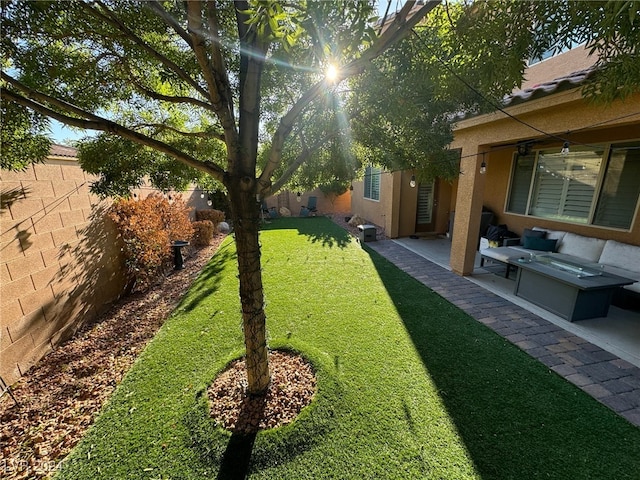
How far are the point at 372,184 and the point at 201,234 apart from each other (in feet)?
25.5

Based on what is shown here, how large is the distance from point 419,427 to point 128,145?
4.06 metres

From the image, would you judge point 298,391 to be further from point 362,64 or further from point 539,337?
point 539,337

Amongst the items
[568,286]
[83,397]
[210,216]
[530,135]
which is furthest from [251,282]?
[210,216]

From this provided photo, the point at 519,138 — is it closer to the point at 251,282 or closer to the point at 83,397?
the point at 251,282

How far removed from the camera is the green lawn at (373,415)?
2.22m

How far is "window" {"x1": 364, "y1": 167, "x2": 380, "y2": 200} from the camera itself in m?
12.0

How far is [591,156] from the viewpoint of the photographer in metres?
5.97

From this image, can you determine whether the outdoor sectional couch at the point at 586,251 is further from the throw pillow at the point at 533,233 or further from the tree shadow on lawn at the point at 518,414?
the tree shadow on lawn at the point at 518,414

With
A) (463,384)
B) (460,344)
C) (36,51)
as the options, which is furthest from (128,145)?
(460,344)

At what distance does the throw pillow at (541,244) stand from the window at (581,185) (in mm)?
719

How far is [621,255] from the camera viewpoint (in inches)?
200

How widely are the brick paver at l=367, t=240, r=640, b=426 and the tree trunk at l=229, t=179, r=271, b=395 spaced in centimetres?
350

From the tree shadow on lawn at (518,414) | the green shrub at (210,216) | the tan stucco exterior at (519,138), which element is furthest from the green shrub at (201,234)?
the tree shadow on lawn at (518,414)

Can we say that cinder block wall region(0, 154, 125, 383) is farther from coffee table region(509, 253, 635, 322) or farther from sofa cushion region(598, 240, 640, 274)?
sofa cushion region(598, 240, 640, 274)
